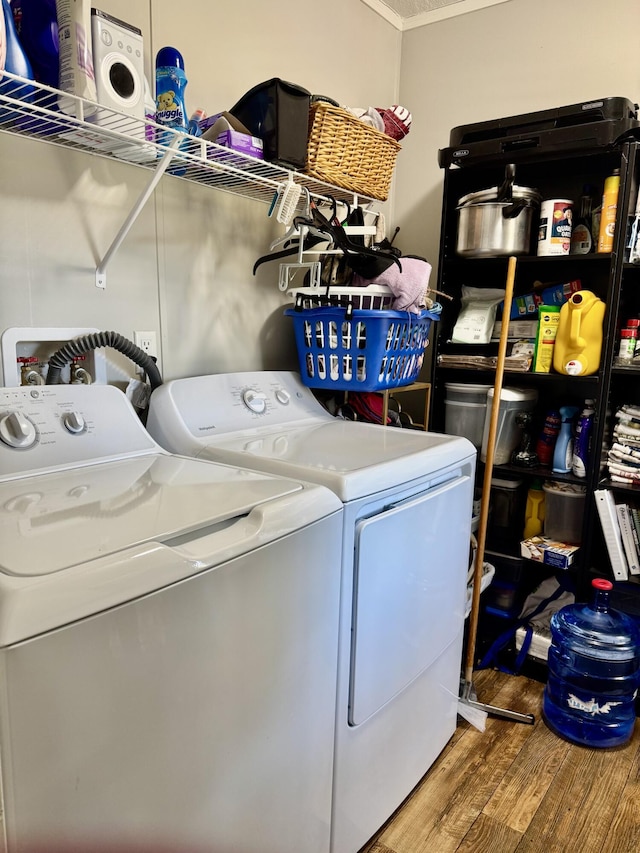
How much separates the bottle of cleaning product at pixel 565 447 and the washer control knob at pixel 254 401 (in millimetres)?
1159

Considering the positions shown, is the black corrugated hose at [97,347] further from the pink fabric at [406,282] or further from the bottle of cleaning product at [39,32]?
the pink fabric at [406,282]

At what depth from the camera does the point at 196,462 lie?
52.1 inches

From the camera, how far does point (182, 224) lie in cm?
173

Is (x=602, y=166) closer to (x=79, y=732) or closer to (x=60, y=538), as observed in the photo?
(x=60, y=538)

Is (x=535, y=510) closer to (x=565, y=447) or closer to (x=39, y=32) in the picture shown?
(x=565, y=447)

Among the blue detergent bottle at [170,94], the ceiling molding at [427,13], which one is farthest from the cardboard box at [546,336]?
the blue detergent bottle at [170,94]

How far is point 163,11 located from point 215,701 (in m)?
1.72

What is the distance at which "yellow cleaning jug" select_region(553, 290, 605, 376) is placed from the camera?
200 centimetres

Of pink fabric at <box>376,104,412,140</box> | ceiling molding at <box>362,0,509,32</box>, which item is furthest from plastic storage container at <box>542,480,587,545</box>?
ceiling molding at <box>362,0,509,32</box>

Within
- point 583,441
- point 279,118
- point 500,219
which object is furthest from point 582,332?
point 279,118

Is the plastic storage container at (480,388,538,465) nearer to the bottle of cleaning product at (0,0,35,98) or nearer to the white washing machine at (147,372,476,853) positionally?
the white washing machine at (147,372,476,853)

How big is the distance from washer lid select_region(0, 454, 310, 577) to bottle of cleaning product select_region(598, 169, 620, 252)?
1.49 metres

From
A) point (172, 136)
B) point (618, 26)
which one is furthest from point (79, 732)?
point (618, 26)

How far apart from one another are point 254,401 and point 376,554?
65cm
